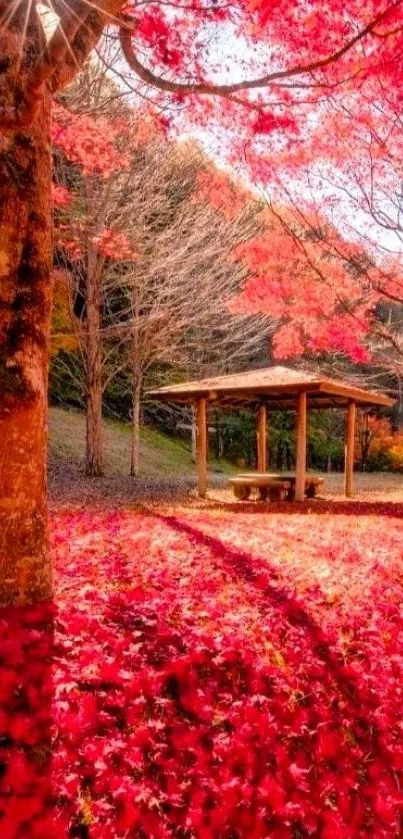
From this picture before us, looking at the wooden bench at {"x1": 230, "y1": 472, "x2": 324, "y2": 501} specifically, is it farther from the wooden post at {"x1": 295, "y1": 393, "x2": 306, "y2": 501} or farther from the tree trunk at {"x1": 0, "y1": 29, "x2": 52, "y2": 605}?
the tree trunk at {"x1": 0, "y1": 29, "x2": 52, "y2": 605}

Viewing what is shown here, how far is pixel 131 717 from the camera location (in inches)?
137

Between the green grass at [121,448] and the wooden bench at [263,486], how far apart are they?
561 centimetres

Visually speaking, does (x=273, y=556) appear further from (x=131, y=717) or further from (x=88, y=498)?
(x=88, y=498)

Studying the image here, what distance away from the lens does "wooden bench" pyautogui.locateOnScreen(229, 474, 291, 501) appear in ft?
50.8

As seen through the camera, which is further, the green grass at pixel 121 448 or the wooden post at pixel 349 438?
the green grass at pixel 121 448

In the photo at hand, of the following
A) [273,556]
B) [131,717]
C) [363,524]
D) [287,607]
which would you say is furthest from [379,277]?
[131,717]

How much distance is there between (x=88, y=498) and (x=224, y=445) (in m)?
20.1

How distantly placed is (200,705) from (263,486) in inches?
470

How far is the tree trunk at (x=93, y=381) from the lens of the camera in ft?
58.8

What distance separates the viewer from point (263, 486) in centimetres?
1556

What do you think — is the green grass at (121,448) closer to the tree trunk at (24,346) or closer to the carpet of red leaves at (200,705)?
the carpet of red leaves at (200,705)

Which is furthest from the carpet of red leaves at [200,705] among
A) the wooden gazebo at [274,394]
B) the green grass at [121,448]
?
the green grass at [121,448]

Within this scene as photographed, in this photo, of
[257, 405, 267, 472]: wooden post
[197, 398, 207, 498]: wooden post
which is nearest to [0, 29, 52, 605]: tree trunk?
[197, 398, 207, 498]: wooden post

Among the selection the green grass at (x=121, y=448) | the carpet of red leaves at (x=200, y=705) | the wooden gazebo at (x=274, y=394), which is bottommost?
the carpet of red leaves at (x=200, y=705)
